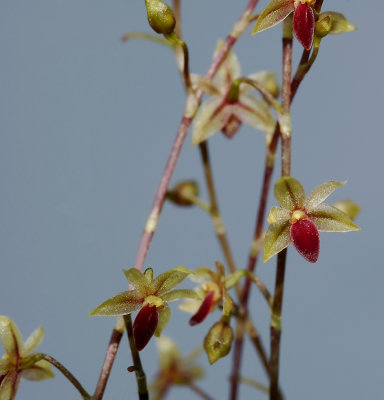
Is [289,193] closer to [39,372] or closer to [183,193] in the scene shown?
[39,372]

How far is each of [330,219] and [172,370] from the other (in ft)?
3.46

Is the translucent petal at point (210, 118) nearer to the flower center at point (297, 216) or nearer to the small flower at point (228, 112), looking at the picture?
the small flower at point (228, 112)

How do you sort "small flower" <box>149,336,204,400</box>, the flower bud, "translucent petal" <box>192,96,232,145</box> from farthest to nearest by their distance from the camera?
1. "small flower" <box>149,336,204,400</box>
2. the flower bud
3. "translucent petal" <box>192,96,232,145</box>

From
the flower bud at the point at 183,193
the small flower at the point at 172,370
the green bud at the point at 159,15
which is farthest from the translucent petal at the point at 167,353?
the green bud at the point at 159,15

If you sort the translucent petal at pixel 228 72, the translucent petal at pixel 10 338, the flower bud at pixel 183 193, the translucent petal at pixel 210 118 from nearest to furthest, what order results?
the translucent petal at pixel 10 338 → the translucent petal at pixel 210 118 → the translucent petal at pixel 228 72 → the flower bud at pixel 183 193

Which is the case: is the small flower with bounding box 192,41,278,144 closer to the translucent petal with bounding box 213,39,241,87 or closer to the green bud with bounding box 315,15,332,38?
the translucent petal with bounding box 213,39,241,87

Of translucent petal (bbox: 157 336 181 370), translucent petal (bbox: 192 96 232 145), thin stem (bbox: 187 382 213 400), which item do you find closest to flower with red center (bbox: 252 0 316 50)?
translucent petal (bbox: 192 96 232 145)

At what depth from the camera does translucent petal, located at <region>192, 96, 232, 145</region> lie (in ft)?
5.22

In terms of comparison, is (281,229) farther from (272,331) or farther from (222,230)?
(222,230)

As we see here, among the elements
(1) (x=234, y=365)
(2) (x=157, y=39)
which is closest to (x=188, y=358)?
(1) (x=234, y=365)

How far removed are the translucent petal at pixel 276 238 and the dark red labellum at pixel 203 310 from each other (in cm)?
22

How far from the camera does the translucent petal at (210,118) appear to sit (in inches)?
62.7

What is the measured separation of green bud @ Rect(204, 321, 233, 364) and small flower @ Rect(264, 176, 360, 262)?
8.3 inches

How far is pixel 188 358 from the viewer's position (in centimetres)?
212
